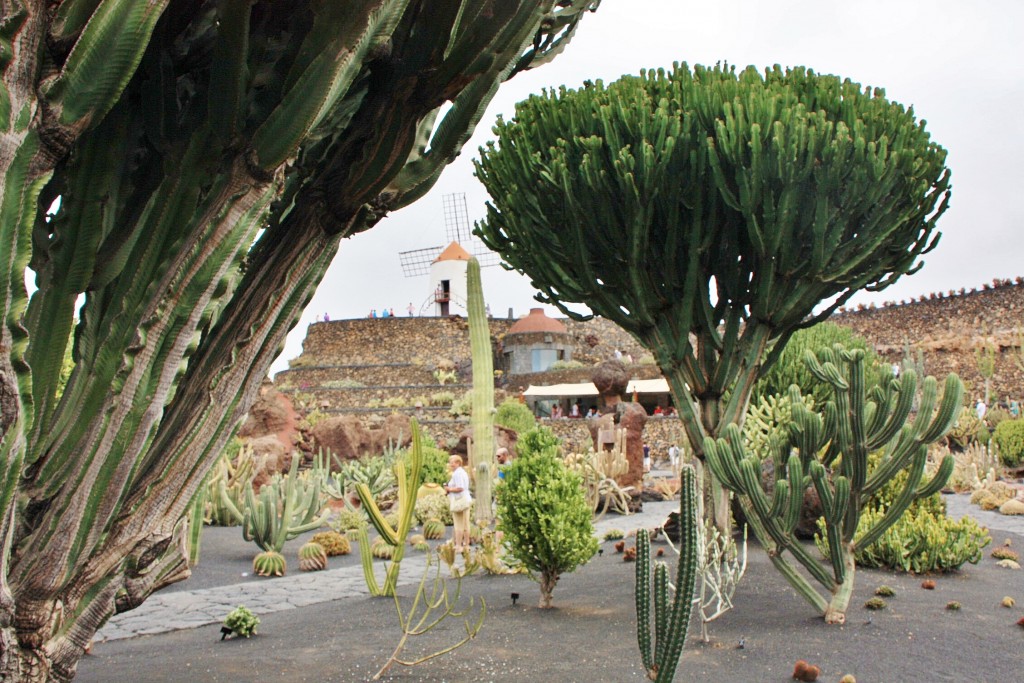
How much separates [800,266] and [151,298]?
6326 millimetres

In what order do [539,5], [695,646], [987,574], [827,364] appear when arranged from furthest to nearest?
1. [987,574]
2. [827,364]
3. [695,646]
4. [539,5]

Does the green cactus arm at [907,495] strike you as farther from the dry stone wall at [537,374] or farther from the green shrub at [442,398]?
the green shrub at [442,398]

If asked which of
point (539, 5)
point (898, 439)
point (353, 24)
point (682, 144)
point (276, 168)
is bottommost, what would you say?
point (898, 439)

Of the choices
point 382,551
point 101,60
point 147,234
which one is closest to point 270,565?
point 382,551

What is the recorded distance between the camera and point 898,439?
644 centimetres

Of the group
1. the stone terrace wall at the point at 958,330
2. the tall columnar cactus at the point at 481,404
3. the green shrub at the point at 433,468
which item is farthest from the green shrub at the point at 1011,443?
the tall columnar cactus at the point at 481,404

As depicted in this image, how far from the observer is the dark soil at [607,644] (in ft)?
17.0

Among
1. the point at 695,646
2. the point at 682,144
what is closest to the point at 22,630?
the point at 695,646

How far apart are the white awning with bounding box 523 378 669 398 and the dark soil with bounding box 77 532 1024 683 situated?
20.8m

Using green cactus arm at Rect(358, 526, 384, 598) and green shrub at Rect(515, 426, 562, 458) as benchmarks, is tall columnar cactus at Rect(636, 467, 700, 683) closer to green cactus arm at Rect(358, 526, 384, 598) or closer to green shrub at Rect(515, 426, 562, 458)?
green shrub at Rect(515, 426, 562, 458)

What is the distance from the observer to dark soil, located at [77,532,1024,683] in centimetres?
517

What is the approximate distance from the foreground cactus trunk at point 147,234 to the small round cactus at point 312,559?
22.2 ft

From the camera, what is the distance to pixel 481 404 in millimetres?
11492

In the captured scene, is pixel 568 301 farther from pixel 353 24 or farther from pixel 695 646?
pixel 353 24
